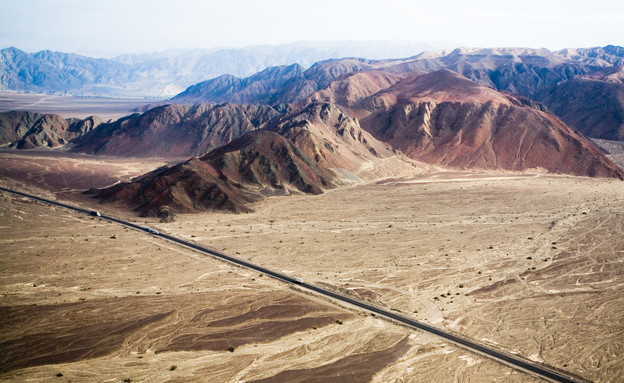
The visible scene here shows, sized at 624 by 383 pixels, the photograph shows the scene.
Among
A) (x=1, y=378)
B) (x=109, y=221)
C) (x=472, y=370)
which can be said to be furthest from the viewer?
(x=109, y=221)

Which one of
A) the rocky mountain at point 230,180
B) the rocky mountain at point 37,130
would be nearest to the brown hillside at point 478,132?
the rocky mountain at point 230,180

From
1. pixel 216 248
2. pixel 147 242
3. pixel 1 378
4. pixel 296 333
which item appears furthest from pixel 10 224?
pixel 296 333

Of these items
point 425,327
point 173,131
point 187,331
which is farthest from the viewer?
point 173,131

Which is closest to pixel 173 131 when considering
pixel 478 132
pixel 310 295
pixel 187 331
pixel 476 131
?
pixel 476 131

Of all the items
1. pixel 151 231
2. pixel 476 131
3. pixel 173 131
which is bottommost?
pixel 151 231

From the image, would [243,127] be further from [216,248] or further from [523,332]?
[523,332]

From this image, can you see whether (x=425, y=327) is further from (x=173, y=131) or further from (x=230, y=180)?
(x=173, y=131)

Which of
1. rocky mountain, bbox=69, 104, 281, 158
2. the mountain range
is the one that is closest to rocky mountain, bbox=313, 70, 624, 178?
the mountain range
